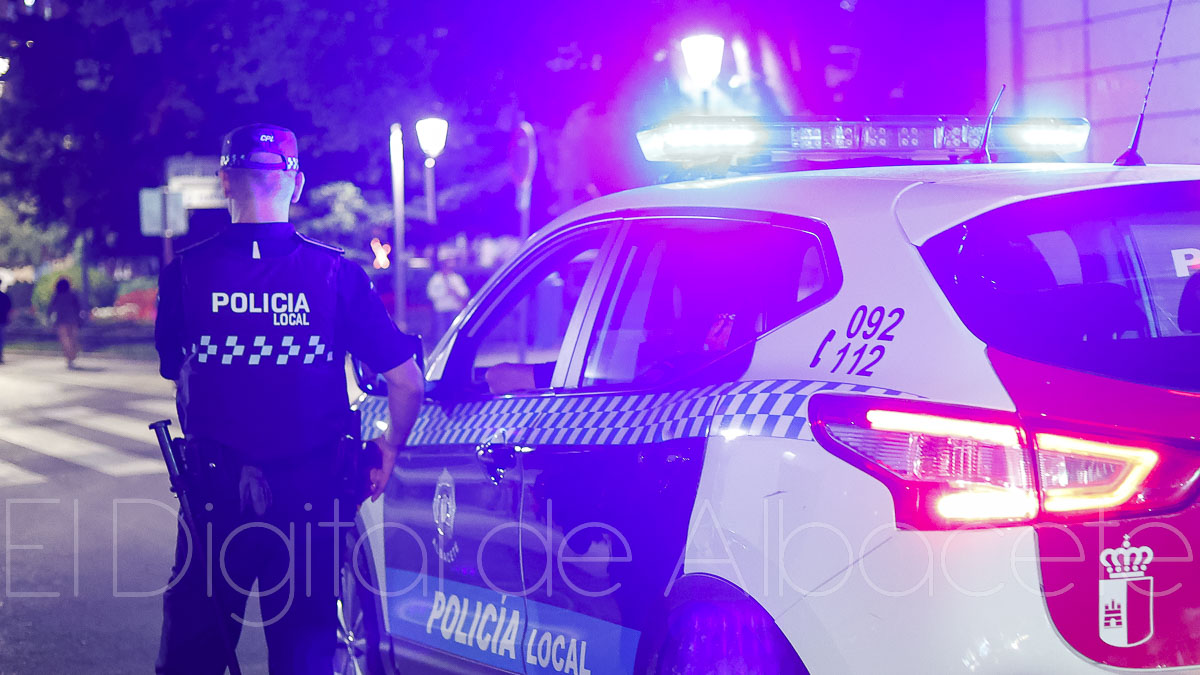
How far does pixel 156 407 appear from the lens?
18.2 meters

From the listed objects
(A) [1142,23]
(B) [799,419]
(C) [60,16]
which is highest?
(C) [60,16]

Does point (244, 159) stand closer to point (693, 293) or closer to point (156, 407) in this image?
point (693, 293)

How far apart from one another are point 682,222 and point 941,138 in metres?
0.99

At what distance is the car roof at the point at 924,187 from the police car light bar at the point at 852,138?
40cm

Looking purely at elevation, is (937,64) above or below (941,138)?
above

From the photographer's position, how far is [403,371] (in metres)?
3.85

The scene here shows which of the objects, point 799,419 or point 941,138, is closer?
point 799,419

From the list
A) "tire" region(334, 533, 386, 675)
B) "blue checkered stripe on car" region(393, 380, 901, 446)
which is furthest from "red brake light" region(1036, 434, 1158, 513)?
"tire" region(334, 533, 386, 675)

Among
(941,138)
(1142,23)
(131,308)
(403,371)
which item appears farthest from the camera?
(131,308)

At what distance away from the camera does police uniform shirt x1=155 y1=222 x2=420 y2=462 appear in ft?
11.7

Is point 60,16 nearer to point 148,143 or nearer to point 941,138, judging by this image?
point 148,143

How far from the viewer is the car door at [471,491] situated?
3.78 meters

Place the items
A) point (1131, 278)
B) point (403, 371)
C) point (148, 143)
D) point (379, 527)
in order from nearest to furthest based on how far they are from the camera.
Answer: point (1131, 278) → point (403, 371) → point (379, 527) → point (148, 143)

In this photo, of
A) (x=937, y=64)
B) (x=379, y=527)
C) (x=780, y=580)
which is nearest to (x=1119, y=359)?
(x=780, y=580)
